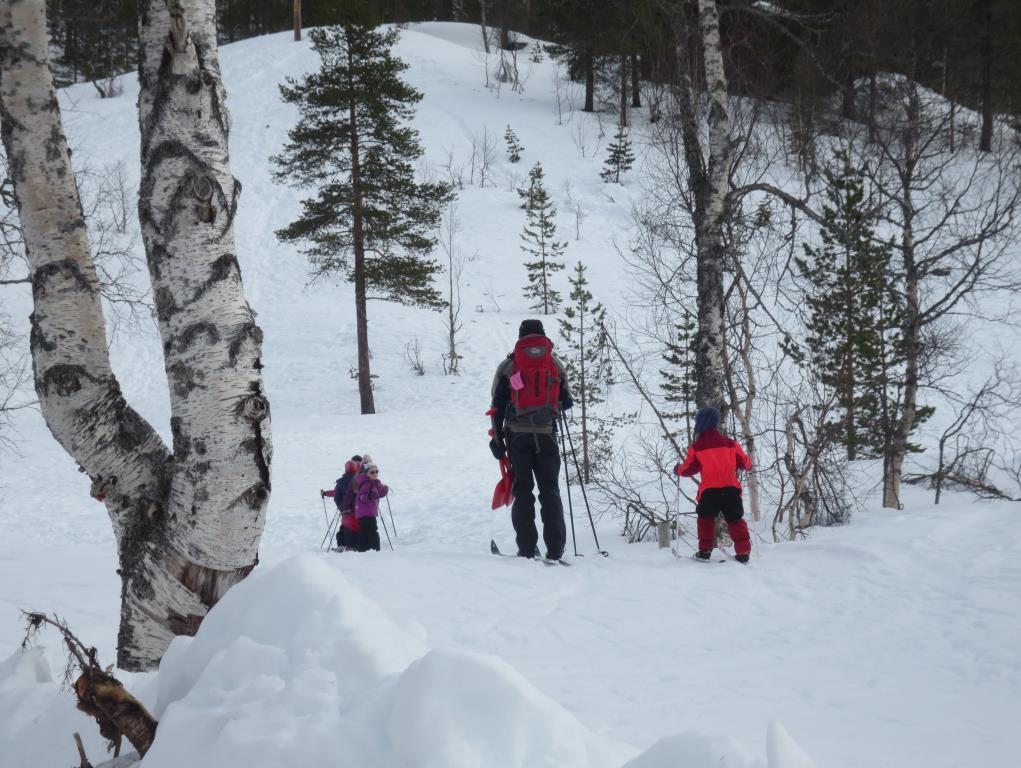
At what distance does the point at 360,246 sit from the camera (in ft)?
65.7

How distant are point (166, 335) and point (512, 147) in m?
36.9

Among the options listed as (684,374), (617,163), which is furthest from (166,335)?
(617,163)

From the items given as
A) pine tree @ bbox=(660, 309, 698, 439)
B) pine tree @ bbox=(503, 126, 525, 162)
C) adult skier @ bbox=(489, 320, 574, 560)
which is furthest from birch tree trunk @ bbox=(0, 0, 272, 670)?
pine tree @ bbox=(503, 126, 525, 162)

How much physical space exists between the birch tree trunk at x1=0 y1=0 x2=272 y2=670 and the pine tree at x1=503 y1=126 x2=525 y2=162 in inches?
1431

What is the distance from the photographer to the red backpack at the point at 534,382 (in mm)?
6301

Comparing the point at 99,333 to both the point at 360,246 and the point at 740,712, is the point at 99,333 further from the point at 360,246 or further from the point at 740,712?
the point at 360,246

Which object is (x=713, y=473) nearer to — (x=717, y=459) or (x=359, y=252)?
(x=717, y=459)

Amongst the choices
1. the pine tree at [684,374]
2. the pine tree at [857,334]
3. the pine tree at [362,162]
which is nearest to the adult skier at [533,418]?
the pine tree at [684,374]

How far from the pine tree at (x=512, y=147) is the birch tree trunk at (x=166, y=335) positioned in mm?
36336

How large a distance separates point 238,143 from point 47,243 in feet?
120

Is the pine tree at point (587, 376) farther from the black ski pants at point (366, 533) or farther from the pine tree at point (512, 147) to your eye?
the pine tree at point (512, 147)

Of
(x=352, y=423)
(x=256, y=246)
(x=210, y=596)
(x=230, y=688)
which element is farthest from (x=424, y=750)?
(x=256, y=246)

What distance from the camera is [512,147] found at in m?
37.7

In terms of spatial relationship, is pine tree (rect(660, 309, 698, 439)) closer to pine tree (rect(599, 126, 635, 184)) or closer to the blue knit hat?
the blue knit hat
